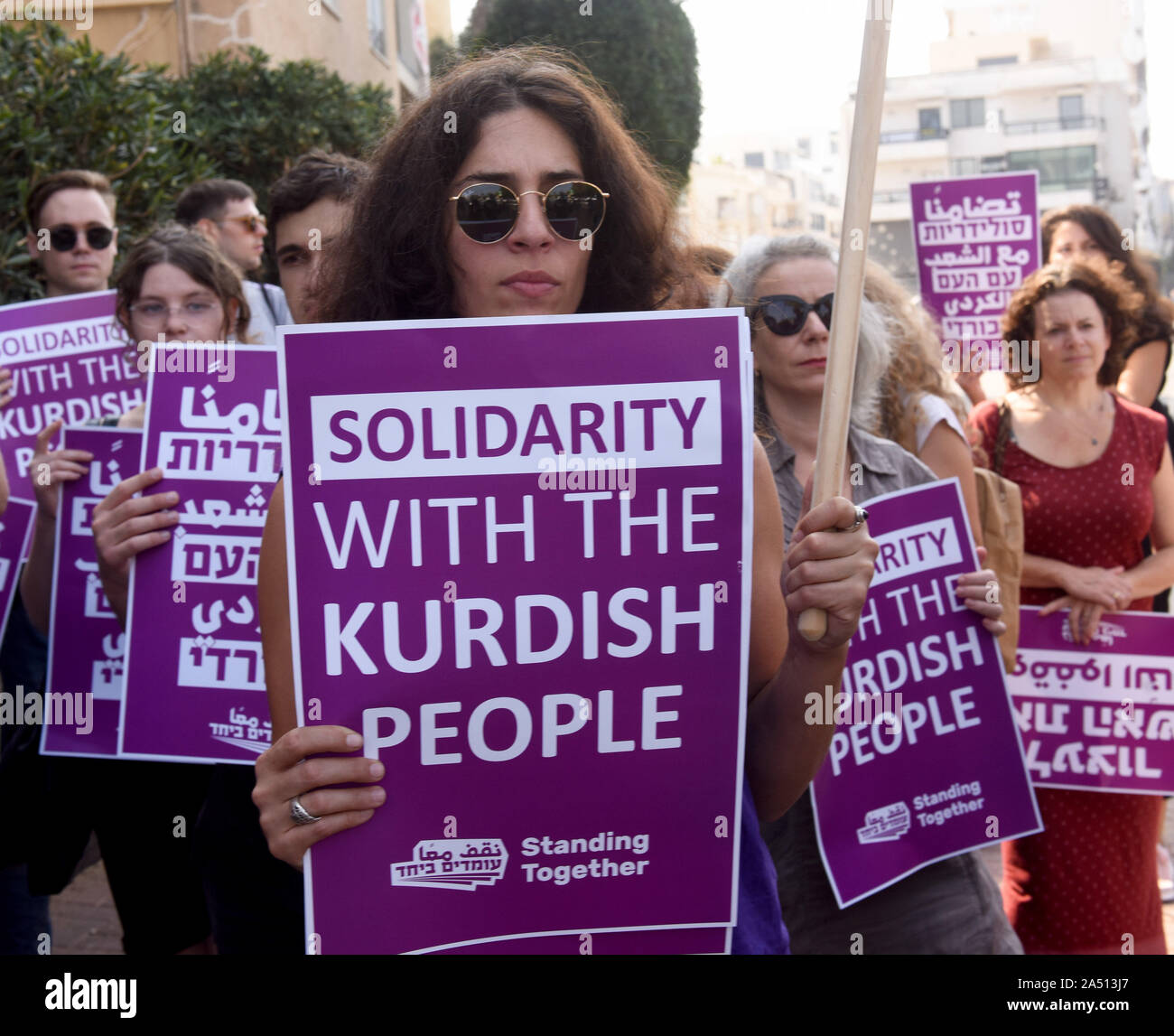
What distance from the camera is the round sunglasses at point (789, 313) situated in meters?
3.08

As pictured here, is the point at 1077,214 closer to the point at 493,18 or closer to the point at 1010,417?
the point at 1010,417

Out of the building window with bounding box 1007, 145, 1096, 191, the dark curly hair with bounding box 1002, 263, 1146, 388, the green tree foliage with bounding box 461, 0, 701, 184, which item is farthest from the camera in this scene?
the building window with bounding box 1007, 145, 1096, 191

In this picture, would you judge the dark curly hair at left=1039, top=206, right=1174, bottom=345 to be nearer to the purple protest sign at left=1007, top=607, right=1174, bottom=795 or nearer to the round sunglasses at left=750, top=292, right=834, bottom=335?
the purple protest sign at left=1007, top=607, right=1174, bottom=795

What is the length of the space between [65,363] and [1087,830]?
10.7 feet

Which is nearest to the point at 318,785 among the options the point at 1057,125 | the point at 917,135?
the point at 917,135

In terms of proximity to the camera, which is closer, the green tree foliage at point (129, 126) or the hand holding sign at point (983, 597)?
the hand holding sign at point (983, 597)

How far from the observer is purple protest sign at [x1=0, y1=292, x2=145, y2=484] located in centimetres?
384

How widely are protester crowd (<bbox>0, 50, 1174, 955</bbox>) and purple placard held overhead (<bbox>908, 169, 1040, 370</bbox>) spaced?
0.76 feet

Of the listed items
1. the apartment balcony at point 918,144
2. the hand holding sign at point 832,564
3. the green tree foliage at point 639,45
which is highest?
the apartment balcony at point 918,144

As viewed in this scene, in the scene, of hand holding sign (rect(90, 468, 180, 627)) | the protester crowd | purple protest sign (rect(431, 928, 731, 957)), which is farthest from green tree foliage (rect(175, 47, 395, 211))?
purple protest sign (rect(431, 928, 731, 957))

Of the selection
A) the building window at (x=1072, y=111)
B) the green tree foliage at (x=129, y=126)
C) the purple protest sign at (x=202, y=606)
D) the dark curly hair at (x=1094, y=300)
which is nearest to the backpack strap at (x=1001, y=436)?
the dark curly hair at (x=1094, y=300)

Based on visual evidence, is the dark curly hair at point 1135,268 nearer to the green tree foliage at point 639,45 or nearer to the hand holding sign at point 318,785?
the hand holding sign at point 318,785

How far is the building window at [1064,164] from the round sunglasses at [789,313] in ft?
225
